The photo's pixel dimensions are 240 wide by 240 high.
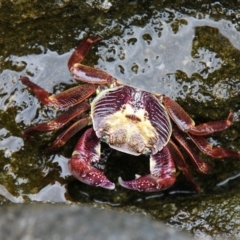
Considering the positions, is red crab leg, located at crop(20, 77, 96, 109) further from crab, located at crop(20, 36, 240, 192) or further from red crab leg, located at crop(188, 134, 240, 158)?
red crab leg, located at crop(188, 134, 240, 158)

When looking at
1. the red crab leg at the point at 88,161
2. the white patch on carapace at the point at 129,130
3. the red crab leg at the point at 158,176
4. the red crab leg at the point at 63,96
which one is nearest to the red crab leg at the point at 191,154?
the red crab leg at the point at 158,176

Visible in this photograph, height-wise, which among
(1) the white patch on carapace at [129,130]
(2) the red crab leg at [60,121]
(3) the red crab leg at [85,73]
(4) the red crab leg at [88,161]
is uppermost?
(3) the red crab leg at [85,73]

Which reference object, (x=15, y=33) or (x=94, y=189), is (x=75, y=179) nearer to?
(x=94, y=189)

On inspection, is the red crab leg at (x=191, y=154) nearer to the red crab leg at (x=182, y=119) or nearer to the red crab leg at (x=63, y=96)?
the red crab leg at (x=182, y=119)

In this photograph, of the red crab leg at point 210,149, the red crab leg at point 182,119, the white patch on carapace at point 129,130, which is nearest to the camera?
the white patch on carapace at point 129,130

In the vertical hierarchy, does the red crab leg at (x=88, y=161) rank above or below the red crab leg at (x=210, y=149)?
below

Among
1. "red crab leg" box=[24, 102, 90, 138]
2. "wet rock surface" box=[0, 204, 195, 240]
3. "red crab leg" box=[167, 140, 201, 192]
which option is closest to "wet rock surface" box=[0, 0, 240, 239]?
"red crab leg" box=[24, 102, 90, 138]

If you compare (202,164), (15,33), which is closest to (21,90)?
(15,33)
